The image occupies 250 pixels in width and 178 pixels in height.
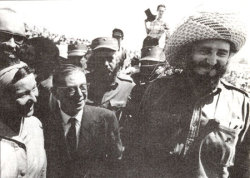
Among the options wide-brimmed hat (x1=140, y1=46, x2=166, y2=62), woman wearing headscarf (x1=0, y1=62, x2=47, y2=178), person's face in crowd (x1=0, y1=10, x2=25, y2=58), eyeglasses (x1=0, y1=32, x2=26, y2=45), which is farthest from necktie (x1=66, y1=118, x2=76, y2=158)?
wide-brimmed hat (x1=140, y1=46, x2=166, y2=62)

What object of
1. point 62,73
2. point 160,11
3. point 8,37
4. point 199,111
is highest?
point 160,11

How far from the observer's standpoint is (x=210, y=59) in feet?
5.70

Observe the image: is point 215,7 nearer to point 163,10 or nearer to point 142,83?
point 142,83

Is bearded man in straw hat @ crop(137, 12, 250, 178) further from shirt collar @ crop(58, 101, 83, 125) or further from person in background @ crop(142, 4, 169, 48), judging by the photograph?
person in background @ crop(142, 4, 169, 48)

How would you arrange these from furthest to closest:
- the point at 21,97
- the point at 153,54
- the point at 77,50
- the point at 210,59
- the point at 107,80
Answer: the point at 77,50 → the point at 153,54 → the point at 107,80 → the point at 210,59 → the point at 21,97

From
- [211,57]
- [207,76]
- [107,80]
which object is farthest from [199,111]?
[107,80]

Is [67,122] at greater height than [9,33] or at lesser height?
lesser

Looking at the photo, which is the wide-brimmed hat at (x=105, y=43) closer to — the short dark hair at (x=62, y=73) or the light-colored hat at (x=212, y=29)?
the short dark hair at (x=62, y=73)

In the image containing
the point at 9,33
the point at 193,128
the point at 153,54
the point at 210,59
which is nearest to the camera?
the point at 210,59

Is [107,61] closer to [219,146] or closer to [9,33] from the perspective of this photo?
[9,33]

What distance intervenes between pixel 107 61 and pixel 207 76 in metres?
1.38

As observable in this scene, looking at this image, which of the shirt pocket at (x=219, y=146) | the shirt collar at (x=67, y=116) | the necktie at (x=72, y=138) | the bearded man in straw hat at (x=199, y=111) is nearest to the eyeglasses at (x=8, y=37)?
the shirt collar at (x=67, y=116)

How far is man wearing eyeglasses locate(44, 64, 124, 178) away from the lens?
6.31 feet

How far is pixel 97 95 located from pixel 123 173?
78 centimetres
